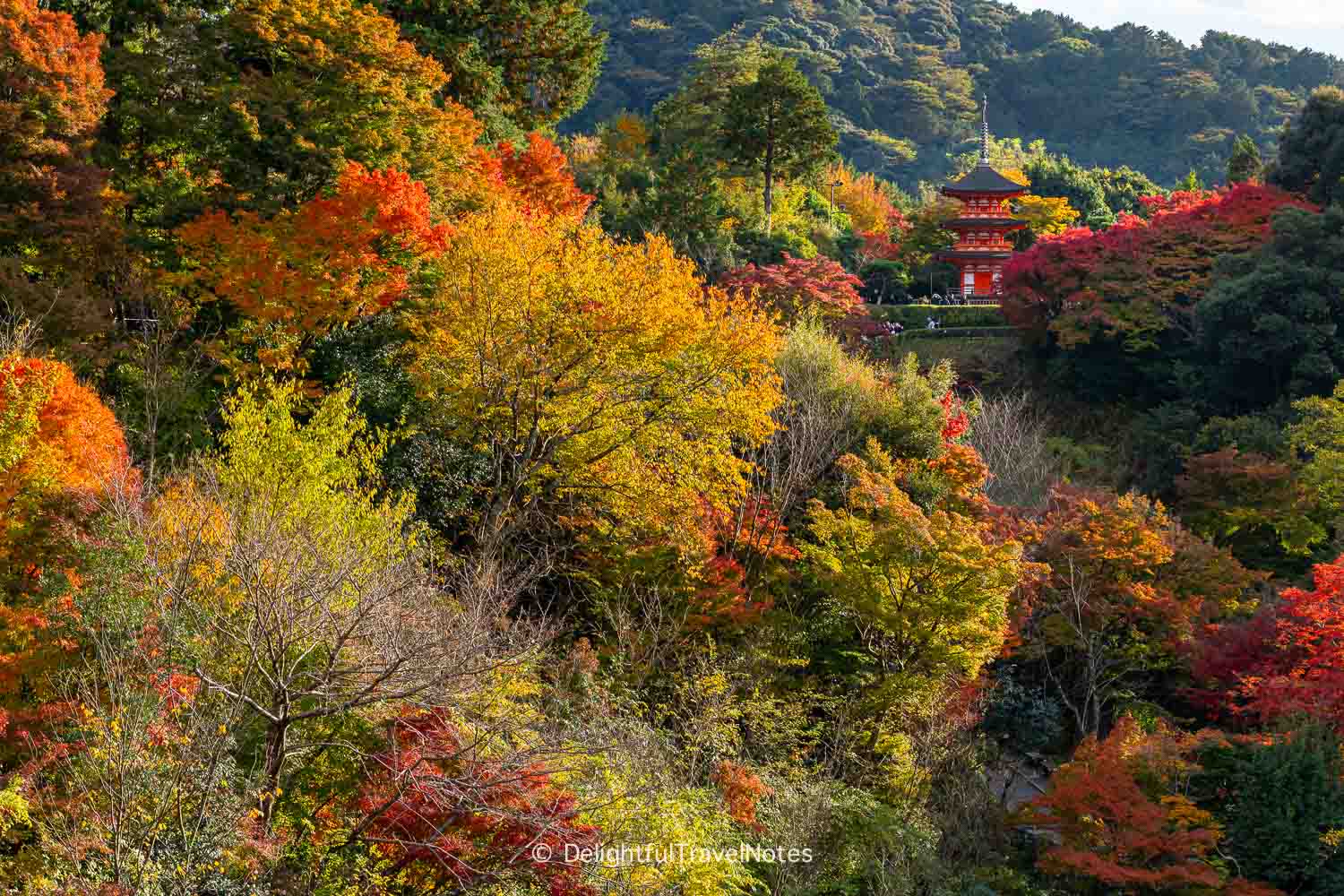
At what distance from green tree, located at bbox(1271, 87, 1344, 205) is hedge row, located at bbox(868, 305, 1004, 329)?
317 inches

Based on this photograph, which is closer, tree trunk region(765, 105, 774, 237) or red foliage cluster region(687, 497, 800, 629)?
red foliage cluster region(687, 497, 800, 629)

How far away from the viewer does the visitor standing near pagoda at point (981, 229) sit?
43406mm

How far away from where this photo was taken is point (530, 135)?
3334cm

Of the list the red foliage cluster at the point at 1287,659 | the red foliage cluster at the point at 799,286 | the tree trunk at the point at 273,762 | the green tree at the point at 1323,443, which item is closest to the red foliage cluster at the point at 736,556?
the red foliage cluster at the point at 1287,659

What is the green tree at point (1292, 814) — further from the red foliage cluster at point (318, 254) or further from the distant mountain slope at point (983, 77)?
the distant mountain slope at point (983, 77)

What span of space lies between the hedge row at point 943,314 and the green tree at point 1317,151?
317 inches

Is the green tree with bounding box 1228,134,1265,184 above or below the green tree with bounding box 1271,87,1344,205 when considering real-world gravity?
below

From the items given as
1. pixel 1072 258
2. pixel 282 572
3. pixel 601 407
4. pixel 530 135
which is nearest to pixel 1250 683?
pixel 601 407

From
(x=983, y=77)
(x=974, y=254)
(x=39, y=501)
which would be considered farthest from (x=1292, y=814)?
(x=983, y=77)

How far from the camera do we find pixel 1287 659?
19.7 metres

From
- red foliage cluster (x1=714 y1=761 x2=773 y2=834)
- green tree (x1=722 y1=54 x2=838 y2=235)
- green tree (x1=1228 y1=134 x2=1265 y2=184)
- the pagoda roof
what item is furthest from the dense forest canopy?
green tree (x1=1228 y1=134 x2=1265 y2=184)

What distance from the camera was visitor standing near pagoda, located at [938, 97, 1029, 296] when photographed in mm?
43406

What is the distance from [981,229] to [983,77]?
184 ft

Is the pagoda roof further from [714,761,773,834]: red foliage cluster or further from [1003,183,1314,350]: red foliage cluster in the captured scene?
[714,761,773,834]: red foliage cluster
